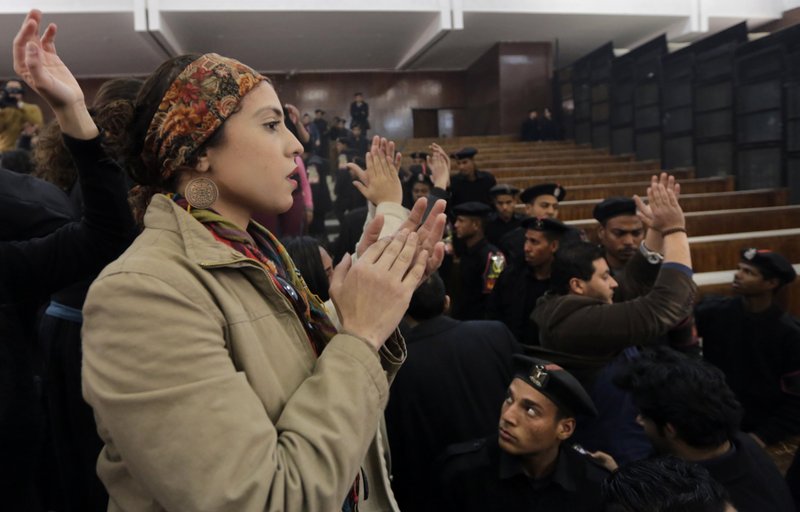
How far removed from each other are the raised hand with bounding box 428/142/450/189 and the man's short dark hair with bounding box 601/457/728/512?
4.28ft

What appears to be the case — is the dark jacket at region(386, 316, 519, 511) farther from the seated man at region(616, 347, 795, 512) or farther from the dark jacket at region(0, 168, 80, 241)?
the dark jacket at region(0, 168, 80, 241)

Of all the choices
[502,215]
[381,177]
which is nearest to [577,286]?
[381,177]

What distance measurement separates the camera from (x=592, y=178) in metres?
9.20

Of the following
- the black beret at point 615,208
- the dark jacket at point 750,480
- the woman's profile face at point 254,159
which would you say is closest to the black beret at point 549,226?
the black beret at point 615,208

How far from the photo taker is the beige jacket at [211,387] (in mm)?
666

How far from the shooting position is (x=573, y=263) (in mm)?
2373

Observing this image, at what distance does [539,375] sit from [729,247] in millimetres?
4350

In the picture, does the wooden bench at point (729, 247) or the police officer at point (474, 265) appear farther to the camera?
the wooden bench at point (729, 247)

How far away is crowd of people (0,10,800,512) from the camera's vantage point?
70 centimetres

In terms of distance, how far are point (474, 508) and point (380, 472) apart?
0.77 metres

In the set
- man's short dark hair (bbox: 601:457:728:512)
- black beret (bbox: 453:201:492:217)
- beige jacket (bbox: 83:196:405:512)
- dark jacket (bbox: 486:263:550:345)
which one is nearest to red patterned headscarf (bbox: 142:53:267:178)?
beige jacket (bbox: 83:196:405:512)

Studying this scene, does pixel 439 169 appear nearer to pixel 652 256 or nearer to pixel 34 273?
pixel 652 256

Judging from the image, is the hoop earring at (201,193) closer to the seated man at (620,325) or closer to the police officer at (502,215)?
the seated man at (620,325)

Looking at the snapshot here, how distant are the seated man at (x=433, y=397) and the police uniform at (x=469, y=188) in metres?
3.79
